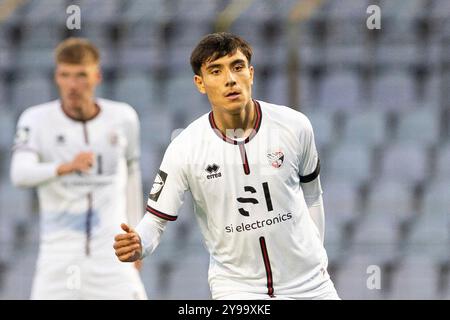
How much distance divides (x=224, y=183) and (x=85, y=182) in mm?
2026

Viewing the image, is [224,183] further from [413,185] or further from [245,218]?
[413,185]

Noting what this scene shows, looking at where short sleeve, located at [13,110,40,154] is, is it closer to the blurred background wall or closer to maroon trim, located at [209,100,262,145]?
maroon trim, located at [209,100,262,145]

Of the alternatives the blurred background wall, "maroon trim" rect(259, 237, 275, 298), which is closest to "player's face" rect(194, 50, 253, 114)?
"maroon trim" rect(259, 237, 275, 298)

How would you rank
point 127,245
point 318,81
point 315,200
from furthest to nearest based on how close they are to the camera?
point 318,81
point 315,200
point 127,245

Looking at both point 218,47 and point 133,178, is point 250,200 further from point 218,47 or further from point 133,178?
point 133,178

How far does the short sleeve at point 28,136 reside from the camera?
655 centimetres

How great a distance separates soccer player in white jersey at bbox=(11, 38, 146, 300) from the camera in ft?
21.4

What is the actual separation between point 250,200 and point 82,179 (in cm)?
210

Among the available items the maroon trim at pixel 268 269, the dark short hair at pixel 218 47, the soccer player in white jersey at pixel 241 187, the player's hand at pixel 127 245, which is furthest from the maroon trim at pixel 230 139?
the player's hand at pixel 127 245

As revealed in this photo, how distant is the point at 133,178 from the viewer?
21.9 ft

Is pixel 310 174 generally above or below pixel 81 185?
above

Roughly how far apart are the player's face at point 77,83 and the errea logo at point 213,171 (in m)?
2.16

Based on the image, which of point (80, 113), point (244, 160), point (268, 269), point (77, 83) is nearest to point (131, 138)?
point (80, 113)

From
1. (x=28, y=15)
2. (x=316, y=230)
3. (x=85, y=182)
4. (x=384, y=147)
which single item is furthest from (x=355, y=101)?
(x=316, y=230)
